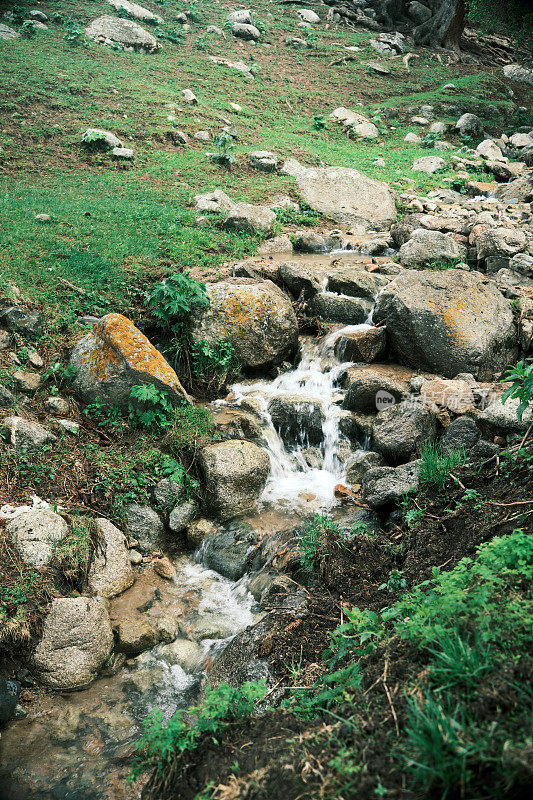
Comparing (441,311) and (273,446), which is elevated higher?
(441,311)

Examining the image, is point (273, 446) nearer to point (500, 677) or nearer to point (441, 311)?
point (441, 311)

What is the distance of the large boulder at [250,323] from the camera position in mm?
7980

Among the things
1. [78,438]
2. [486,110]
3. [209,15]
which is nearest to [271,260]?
[78,438]

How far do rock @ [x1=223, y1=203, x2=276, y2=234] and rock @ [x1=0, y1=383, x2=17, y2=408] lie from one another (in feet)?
22.9

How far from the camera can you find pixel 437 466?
5.05 meters

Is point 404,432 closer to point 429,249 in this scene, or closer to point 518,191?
point 429,249

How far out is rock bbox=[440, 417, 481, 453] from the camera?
18.1ft

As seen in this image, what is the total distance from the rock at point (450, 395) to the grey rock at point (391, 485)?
1275mm

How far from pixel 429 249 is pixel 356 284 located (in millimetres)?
2184

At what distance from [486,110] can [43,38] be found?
764 inches

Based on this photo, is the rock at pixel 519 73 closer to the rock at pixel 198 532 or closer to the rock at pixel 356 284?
the rock at pixel 356 284

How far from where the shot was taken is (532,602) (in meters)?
2.50

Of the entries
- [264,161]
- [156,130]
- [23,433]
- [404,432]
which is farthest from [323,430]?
[156,130]

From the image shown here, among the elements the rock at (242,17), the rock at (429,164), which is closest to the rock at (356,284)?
the rock at (429,164)
